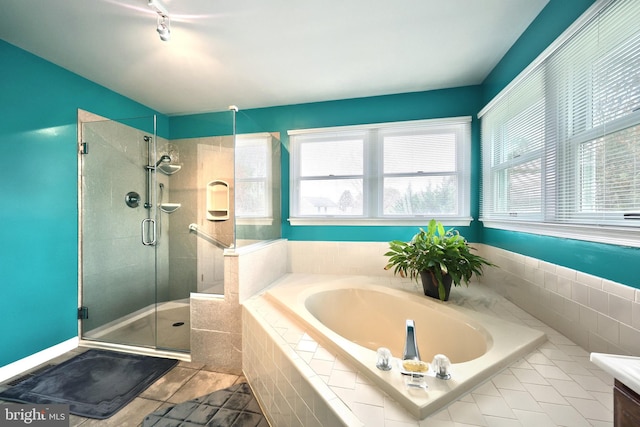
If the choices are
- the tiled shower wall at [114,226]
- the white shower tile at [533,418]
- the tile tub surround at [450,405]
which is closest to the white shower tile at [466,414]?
the tile tub surround at [450,405]

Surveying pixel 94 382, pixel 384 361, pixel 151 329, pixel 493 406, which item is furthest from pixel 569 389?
pixel 151 329

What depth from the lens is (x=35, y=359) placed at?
1.83m

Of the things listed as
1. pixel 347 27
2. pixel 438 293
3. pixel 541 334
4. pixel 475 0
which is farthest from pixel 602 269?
pixel 347 27

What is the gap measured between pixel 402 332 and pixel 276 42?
2.37 metres

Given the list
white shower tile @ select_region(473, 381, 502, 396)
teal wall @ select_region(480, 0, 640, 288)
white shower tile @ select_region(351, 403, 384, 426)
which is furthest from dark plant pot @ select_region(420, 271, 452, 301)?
white shower tile @ select_region(351, 403, 384, 426)

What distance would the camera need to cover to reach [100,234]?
231cm

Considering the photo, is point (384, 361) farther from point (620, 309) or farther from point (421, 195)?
point (421, 195)

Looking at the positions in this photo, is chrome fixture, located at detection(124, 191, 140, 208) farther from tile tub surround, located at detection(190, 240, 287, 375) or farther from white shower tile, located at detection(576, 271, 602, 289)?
white shower tile, located at detection(576, 271, 602, 289)

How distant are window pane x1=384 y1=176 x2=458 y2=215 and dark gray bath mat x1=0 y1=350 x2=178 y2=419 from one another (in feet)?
8.10

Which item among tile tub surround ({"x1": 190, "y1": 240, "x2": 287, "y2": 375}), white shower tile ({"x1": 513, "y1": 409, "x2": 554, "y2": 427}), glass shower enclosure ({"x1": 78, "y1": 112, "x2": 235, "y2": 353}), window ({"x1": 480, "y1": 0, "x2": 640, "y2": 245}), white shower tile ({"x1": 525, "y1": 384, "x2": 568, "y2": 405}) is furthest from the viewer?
glass shower enclosure ({"x1": 78, "y1": 112, "x2": 235, "y2": 353})

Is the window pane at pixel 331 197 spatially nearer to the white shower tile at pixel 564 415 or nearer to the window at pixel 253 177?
the window at pixel 253 177

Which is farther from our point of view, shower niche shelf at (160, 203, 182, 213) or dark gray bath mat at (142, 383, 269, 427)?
shower niche shelf at (160, 203, 182, 213)

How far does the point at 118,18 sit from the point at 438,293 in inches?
114

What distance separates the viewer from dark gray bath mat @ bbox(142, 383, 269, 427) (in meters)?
1.36
